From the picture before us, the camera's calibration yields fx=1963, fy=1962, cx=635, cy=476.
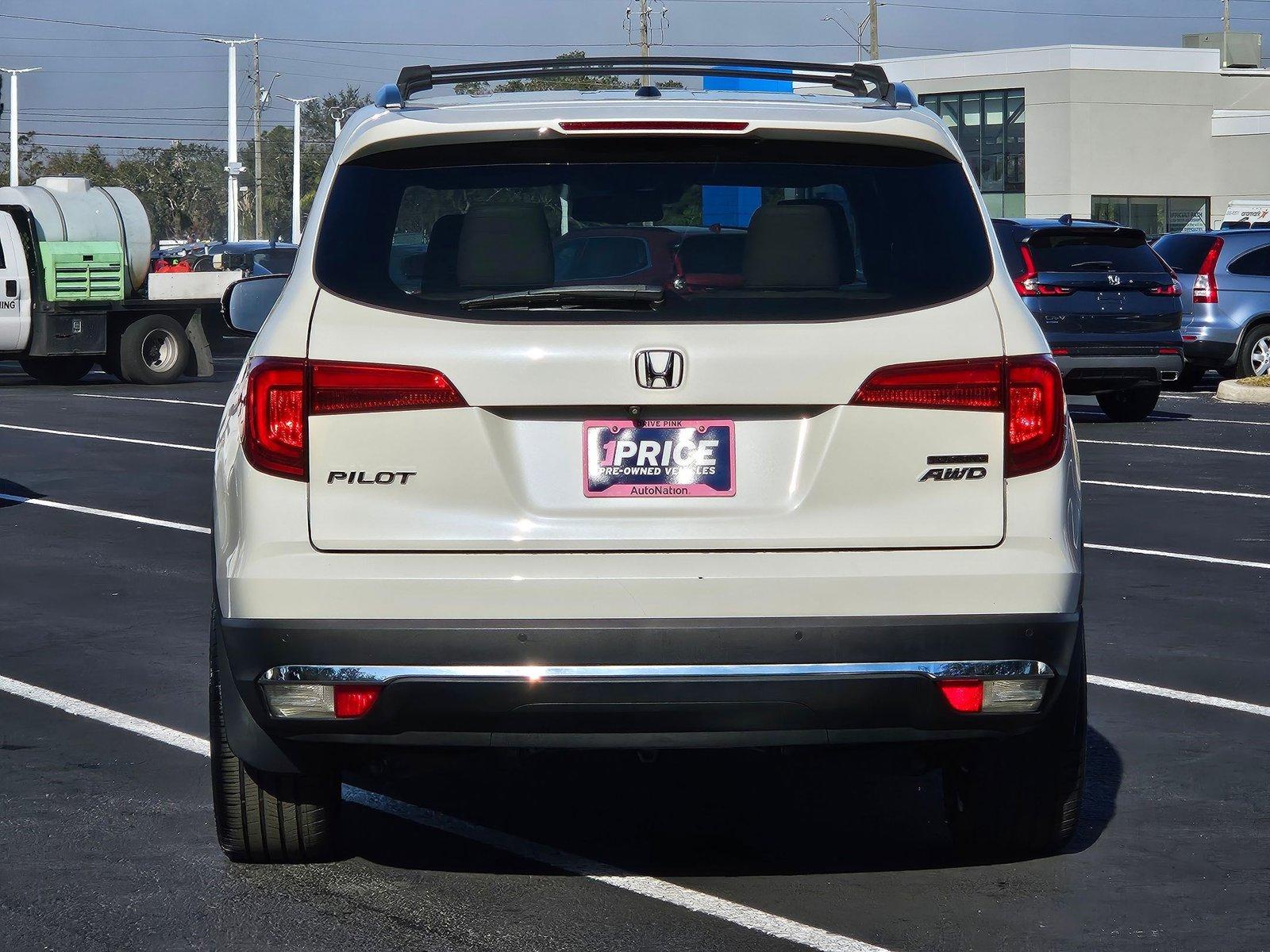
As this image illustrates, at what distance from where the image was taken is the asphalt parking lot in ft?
14.3

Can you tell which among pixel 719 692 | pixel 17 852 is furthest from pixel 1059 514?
pixel 17 852

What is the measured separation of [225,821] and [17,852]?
619 mm

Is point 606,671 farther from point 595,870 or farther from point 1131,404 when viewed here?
point 1131,404

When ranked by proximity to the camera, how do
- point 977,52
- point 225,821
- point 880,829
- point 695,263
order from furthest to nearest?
1. point 977,52
2. point 880,829
3. point 225,821
4. point 695,263

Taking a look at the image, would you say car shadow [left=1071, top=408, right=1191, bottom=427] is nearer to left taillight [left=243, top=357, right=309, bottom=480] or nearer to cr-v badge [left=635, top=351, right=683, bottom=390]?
cr-v badge [left=635, top=351, right=683, bottom=390]

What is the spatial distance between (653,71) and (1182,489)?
29.1ft

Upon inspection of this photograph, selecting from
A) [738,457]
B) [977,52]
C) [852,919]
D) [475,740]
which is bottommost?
[852,919]

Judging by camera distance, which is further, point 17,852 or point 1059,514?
point 17,852

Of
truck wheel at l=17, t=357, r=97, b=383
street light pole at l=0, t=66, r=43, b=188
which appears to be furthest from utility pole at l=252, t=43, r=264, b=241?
truck wheel at l=17, t=357, r=97, b=383

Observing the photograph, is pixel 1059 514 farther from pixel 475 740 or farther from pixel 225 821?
pixel 225 821

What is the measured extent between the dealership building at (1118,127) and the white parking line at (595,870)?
6012 centimetres

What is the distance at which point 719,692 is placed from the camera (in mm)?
3990

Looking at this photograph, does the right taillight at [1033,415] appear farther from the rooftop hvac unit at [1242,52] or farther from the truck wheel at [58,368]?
the rooftop hvac unit at [1242,52]

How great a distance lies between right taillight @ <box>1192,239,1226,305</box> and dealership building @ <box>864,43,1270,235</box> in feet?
143
